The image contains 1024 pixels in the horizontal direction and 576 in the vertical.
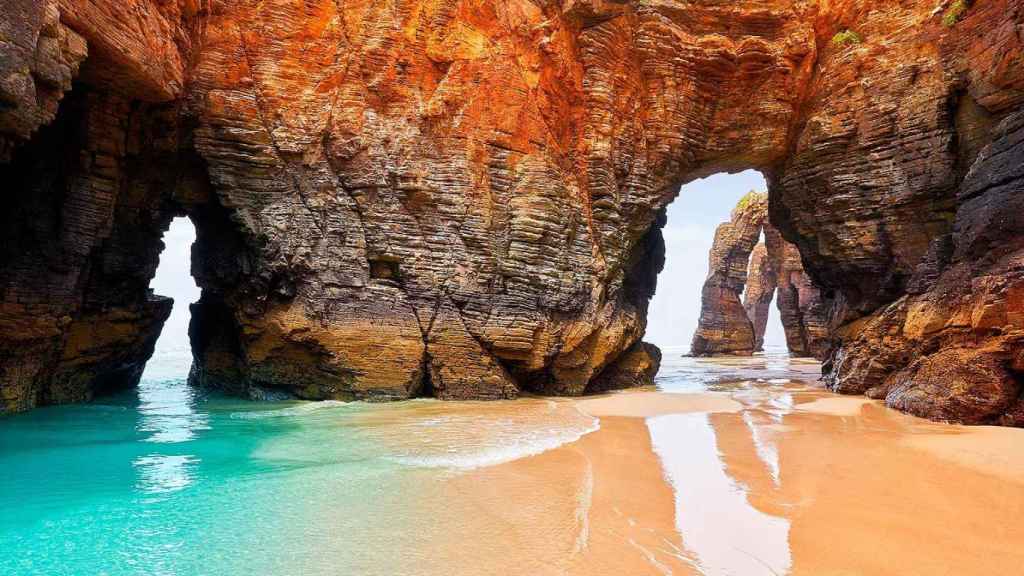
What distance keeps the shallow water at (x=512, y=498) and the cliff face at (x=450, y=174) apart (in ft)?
11.4

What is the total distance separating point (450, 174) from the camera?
11477mm

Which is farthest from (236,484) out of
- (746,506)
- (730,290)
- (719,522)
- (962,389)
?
(730,290)

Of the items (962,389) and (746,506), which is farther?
(962,389)

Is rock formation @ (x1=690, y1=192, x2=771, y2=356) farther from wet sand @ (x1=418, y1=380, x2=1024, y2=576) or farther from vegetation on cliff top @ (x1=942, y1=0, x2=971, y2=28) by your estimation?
wet sand @ (x1=418, y1=380, x2=1024, y2=576)

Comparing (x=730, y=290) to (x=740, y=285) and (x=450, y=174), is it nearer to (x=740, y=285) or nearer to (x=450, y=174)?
(x=740, y=285)

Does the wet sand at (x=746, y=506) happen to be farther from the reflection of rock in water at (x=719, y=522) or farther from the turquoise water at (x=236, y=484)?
the turquoise water at (x=236, y=484)

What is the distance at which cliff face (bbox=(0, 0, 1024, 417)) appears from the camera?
9.69 metres

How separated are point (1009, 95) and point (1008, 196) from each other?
129 inches

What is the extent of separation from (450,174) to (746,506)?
30.0 feet

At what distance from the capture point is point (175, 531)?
3.68 meters

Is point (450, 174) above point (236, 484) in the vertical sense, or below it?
above

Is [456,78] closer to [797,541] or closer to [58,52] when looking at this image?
[58,52]

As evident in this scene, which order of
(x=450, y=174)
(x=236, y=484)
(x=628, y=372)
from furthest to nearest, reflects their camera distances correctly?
(x=628, y=372) → (x=450, y=174) → (x=236, y=484)

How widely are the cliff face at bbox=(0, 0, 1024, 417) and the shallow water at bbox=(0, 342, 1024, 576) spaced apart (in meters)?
3.48
